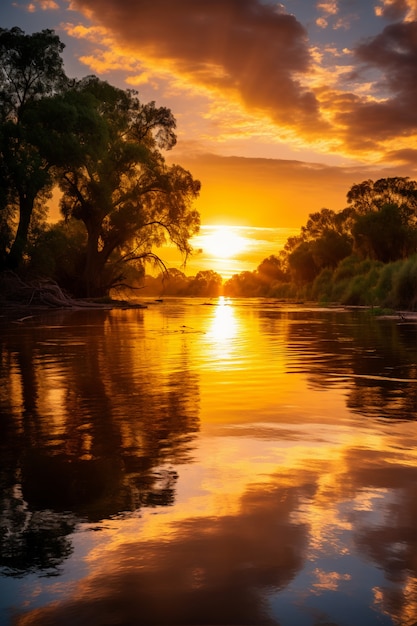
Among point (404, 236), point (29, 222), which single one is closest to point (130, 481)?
point (29, 222)

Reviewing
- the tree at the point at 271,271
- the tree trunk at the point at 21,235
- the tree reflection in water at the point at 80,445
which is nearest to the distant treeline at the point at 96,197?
the tree trunk at the point at 21,235

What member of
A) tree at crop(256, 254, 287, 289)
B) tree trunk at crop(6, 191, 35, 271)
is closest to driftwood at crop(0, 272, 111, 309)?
tree trunk at crop(6, 191, 35, 271)

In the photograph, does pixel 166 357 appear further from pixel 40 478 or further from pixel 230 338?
pixel 40 478

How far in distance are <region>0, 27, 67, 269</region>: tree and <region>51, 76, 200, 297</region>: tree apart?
5846 mm

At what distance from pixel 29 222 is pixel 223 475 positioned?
127 ft

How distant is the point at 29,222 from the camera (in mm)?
41438

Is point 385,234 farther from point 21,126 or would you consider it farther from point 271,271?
point 271,271

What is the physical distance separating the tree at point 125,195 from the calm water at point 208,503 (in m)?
39.9

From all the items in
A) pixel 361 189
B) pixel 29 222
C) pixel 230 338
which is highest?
pixel 361 189

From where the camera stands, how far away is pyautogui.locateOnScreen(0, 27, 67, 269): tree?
3741 centimetres

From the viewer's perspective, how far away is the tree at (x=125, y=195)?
50006 millimetres

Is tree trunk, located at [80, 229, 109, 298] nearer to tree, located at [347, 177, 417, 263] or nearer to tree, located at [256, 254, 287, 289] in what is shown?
tree, located at [347, 177, 417, 263]

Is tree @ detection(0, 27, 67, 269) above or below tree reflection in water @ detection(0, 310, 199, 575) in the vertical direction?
above

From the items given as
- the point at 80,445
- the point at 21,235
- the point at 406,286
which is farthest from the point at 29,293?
the point at 80,445
